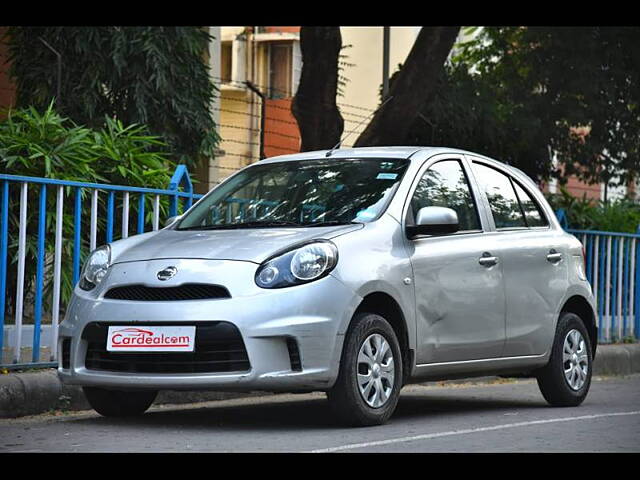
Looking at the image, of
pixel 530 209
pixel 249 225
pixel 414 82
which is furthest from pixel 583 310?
pixel 414 82

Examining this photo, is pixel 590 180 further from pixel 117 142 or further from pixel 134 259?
pixel 134 259

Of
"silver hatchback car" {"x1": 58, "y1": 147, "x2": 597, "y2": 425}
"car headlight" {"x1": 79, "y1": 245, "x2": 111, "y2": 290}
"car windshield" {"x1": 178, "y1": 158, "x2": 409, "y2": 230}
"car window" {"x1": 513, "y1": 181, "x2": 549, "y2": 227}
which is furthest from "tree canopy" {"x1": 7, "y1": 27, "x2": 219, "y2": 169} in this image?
"car headlight" {"x1": 79, "y1": 245, "x2": 111, "y2": 290}

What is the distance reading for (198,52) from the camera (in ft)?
58.7

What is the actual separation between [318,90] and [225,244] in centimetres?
915

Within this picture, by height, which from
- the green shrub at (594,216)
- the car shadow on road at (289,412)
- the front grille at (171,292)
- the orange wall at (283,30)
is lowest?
the car shadow on road at (289,412)

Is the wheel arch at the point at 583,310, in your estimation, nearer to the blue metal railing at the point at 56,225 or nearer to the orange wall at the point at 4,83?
the blue metal railing at the point at 56,225

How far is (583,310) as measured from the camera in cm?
1066

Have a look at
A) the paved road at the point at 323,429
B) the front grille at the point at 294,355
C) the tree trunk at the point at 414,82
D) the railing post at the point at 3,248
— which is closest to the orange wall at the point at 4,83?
the tree trunk at the point at 414,82

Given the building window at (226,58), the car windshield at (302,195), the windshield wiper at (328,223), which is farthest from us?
the building window at (226,58)

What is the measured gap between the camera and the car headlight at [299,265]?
25.6ft

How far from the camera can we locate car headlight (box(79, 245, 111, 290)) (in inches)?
328

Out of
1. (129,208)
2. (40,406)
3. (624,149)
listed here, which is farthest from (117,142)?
(624,149)

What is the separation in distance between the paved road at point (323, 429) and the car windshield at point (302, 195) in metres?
1.21
